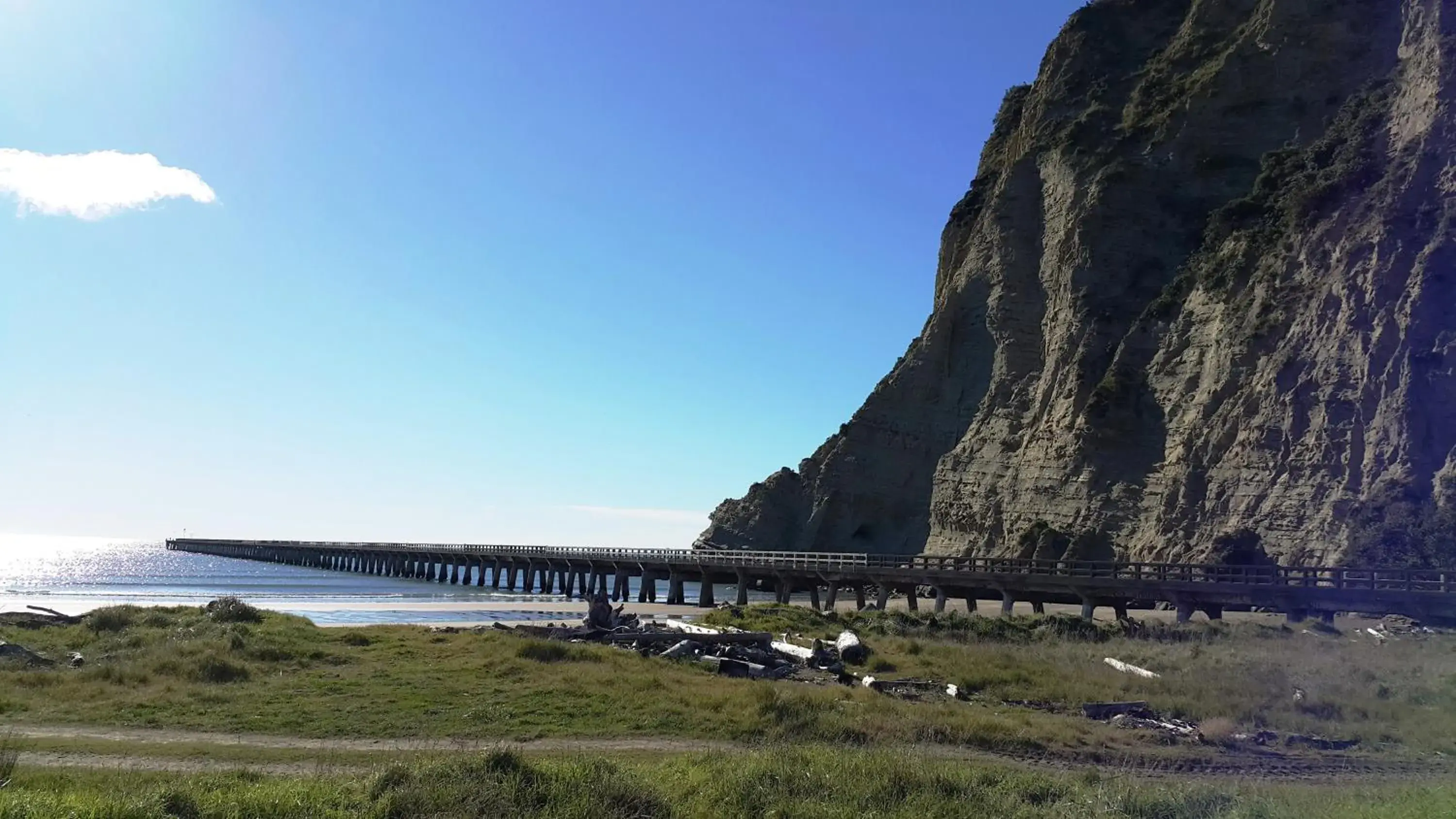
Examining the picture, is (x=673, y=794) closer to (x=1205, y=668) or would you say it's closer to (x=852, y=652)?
(x=852, y=652)

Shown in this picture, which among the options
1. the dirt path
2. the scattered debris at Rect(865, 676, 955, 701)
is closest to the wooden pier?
the scattered debris at Rect(865, 676, 955, 701)

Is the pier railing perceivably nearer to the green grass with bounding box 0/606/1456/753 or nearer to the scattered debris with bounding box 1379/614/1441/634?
the scattered debris with bounding box 1379/614/1441/634

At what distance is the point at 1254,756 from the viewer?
12.5 meters

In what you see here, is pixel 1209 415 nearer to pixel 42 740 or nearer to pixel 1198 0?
pixel 1198 0

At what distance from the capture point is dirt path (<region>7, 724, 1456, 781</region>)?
10.9 meters

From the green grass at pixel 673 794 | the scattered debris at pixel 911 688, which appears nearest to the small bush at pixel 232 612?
the green grass at pixel 673 794

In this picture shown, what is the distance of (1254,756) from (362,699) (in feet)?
44.0

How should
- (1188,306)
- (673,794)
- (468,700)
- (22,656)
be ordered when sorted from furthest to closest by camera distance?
(1188,306) → (22,656) → (468,700) → (673,794)

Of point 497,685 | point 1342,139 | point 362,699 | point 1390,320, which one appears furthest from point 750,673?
point 1342,139

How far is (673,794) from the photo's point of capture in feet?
29.6

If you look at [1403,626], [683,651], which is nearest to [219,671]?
[683,651]

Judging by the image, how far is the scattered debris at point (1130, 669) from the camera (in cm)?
1864

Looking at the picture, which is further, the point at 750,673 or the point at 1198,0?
the point at 1198,0

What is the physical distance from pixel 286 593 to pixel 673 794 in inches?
2747
